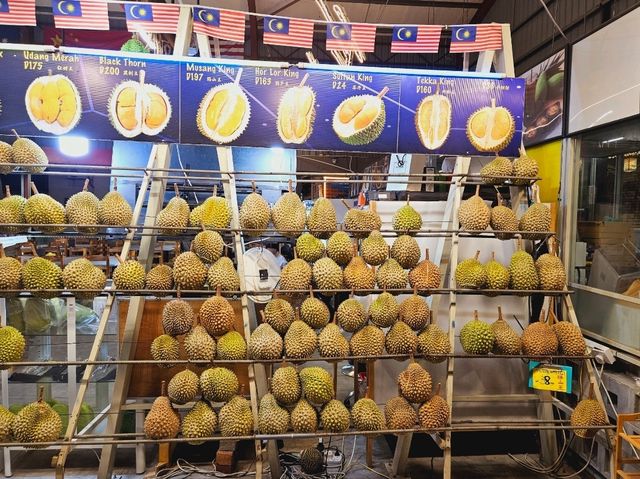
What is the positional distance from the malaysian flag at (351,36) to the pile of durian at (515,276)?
1749 mm

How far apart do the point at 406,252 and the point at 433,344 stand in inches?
23.3

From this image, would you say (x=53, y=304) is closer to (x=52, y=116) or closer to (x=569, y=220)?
(x=52, y=116)

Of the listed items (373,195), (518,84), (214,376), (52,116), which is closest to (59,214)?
(52,116)

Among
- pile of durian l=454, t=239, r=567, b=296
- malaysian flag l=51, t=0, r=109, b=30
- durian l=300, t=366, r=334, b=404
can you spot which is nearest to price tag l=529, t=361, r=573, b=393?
pile of durian l=454, t=239, r=567, b=296

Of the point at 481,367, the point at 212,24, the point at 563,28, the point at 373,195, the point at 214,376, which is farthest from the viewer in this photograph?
the point at 563,28

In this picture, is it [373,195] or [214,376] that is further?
[373,195]

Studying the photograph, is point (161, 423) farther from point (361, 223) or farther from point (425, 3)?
point (425, 3)

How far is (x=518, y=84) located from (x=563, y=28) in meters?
3.92

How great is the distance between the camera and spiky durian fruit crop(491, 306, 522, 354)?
2.71m

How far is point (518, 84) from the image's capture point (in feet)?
10.3

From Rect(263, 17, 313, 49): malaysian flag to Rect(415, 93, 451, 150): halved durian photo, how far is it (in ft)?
3.09

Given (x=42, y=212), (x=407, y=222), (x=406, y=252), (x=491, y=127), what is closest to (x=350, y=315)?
(x=406, y=252)

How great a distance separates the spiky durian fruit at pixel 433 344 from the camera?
2691 millimetres

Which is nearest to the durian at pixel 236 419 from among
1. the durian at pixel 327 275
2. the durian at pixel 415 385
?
the durian at pixel 327 275
